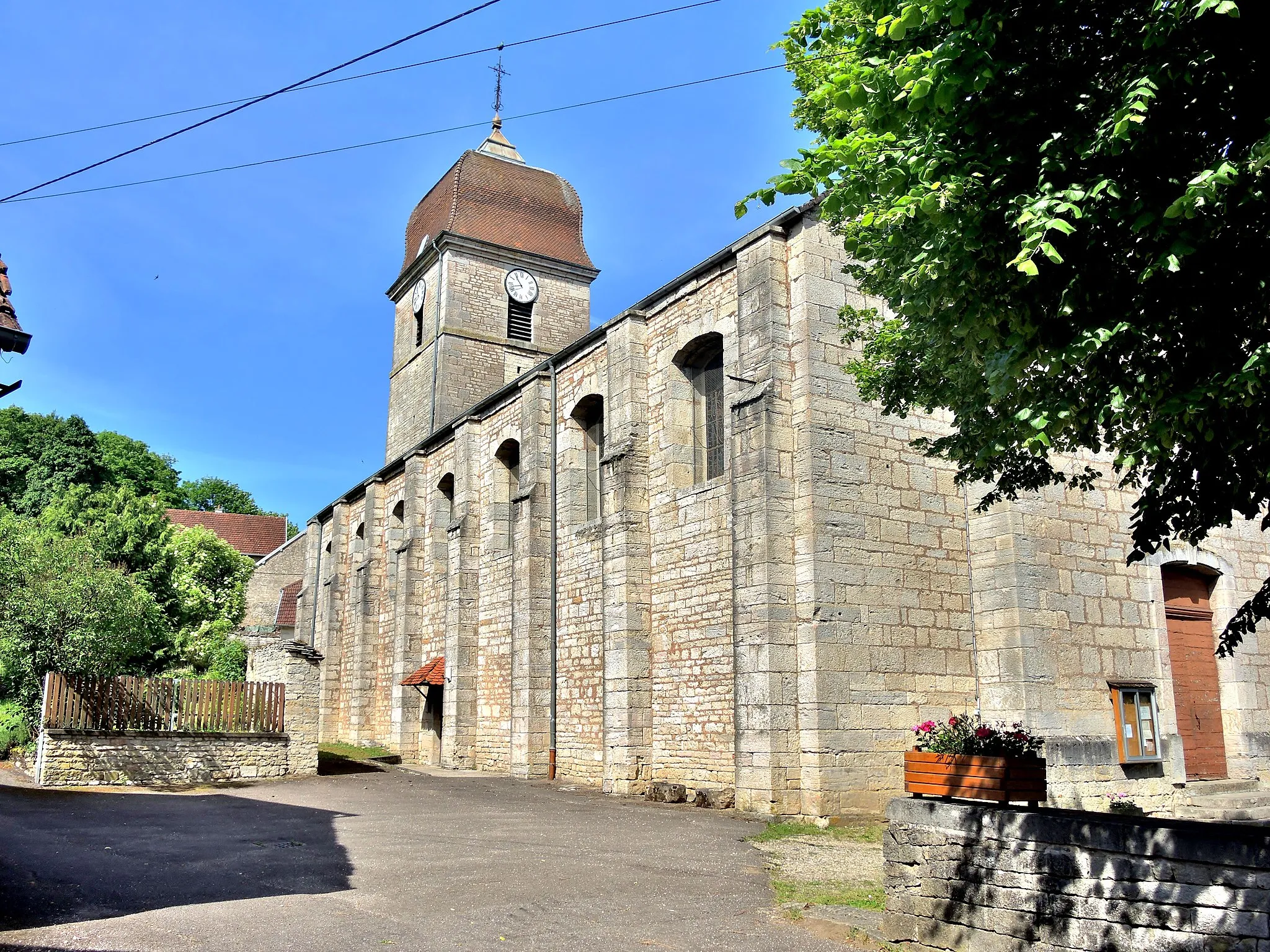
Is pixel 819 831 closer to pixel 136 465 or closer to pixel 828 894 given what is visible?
pixel 828 894

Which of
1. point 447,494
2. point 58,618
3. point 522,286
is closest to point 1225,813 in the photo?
point 447,494

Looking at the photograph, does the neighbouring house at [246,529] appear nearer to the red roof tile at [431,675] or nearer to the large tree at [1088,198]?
the red roof tile at [431,675]

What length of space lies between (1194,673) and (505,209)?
26.3 metres

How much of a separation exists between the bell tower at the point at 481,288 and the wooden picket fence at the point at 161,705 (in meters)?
15.3

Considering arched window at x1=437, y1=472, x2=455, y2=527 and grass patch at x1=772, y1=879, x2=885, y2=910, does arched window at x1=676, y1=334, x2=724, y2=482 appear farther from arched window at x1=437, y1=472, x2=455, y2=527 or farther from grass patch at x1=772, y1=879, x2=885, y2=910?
arched window at x1=437, y1=472, x2=455, y2=527

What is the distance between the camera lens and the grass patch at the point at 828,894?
7.67m

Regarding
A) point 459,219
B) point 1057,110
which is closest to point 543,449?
point 1057,110

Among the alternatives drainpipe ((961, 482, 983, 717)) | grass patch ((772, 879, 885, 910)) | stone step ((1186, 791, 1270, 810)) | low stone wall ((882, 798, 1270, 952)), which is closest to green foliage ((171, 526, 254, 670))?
drainpipe ((961, 482, 983, 717))

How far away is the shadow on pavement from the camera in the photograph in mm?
7434

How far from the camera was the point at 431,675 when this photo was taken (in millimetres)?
22281

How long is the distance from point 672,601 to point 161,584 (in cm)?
1428

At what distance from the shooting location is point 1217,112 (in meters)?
4.85

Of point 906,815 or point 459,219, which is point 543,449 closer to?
point 906,815

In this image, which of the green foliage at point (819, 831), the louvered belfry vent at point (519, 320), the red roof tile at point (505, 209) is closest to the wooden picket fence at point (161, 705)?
the green foliage at point (819, 831)
